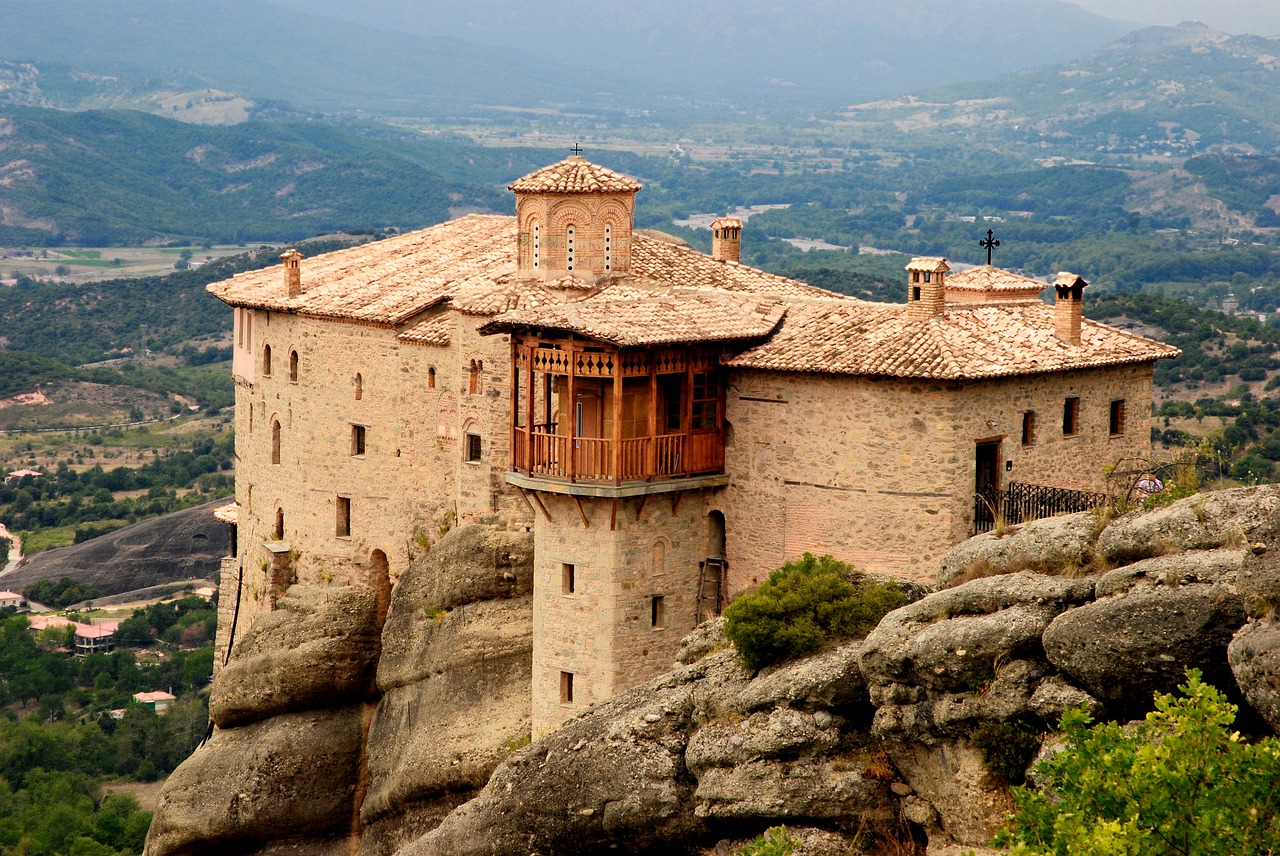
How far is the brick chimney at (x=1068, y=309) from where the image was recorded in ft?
112

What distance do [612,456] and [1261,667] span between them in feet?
47.6

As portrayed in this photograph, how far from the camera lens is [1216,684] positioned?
22219 millimetres

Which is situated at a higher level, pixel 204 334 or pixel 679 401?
pixel 679 401

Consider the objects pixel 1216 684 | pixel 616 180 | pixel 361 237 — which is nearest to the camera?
pixel 1216 684

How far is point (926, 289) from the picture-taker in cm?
3347

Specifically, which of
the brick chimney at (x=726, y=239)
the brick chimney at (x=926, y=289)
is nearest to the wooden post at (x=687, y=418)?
the brick chimney at (x=926, y=289)

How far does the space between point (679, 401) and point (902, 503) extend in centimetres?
440

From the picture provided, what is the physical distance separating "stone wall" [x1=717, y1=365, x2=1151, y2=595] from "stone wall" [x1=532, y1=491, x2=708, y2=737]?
99 centimetres

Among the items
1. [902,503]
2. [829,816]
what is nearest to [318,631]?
[902,503]

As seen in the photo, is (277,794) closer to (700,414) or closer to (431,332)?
(431,332)

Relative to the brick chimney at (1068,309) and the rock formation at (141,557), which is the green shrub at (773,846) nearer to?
the brick chimney at (1068,309)

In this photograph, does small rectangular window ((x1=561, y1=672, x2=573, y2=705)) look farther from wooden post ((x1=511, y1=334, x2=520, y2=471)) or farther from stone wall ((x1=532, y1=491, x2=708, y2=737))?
wooden post ((x1=511, y1=334, x2=520, y2=471))

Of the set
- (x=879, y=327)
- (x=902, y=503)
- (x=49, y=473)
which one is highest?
(x=879, y=327)

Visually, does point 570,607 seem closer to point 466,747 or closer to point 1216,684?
point 466,747
